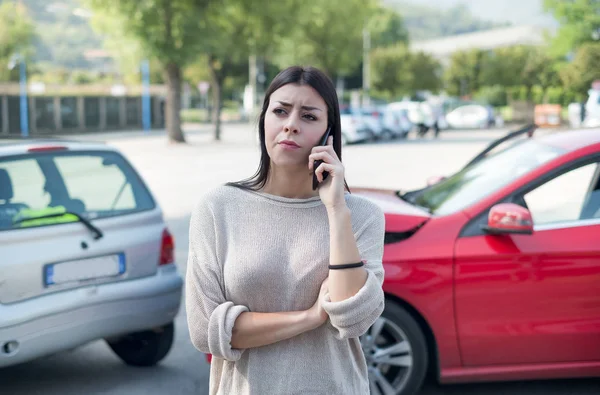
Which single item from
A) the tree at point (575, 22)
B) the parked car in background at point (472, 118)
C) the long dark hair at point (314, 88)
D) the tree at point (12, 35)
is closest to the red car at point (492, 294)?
the long dark hair at point (314, 88)

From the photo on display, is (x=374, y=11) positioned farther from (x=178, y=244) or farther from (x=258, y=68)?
(x=178, y=244)

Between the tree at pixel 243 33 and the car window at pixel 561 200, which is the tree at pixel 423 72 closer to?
the tree at pixel 243 33

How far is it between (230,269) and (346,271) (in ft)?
0.97

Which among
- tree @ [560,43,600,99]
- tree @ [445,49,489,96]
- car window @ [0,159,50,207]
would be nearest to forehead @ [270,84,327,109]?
car window @ [0,159,50,207]

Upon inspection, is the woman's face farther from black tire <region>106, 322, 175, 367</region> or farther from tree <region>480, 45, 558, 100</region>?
tree <region>480, 45, 558, 100</region>

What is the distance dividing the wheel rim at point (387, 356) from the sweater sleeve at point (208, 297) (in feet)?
8.23

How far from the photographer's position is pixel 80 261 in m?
5.00

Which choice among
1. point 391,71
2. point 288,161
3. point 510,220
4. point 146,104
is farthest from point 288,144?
point 391,71

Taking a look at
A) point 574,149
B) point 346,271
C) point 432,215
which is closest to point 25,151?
point 432,215

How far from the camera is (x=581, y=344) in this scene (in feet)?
15.3

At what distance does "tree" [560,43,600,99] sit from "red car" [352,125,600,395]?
39.1 meters

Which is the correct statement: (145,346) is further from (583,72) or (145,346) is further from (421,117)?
(421,117)

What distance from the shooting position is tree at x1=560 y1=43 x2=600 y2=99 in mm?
41781

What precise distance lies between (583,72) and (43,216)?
40.6m
